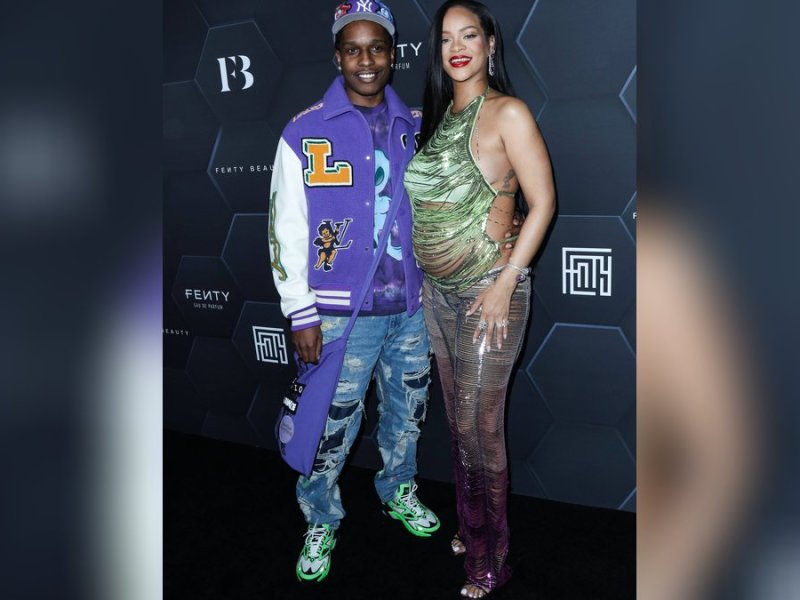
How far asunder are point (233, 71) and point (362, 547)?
2085mm

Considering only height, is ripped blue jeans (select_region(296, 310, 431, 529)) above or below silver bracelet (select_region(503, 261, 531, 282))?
below

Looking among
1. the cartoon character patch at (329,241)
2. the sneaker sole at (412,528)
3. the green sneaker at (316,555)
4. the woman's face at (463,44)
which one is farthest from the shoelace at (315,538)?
the woman's face at (463,44)

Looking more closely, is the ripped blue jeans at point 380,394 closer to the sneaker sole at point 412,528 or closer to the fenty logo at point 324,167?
the sneaker sole at point 412,528

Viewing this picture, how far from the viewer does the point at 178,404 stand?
3377mm

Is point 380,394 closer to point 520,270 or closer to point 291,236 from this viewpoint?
point 291,236

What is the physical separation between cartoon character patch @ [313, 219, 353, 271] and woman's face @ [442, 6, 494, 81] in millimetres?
547

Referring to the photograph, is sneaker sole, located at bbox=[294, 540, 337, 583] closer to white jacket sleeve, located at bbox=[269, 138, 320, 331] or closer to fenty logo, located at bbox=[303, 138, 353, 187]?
white jacket sleeve, located at bbox=[269, 138, 320, 331]

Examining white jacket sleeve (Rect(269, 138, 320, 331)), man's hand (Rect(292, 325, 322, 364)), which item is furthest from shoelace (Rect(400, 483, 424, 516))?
white jacket sleeve (Rect(269, 138, 320, 331))

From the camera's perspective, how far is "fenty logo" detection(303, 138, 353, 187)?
1.99m

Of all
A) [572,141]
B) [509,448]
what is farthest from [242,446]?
[572,141]

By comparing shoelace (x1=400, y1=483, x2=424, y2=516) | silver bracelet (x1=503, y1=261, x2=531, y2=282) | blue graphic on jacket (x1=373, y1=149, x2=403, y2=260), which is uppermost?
blue graphic on jacket (x1=373, y1=149, x2=403, y2=260)

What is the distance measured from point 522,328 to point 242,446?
186 cm

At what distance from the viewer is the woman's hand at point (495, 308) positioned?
5.83ft
